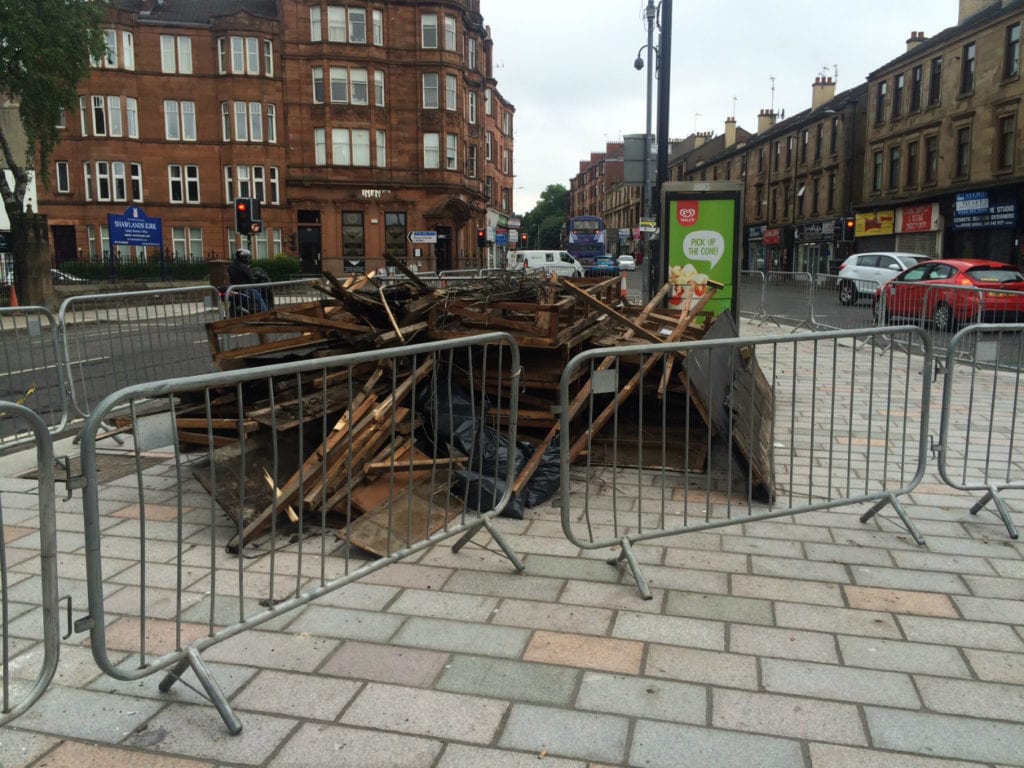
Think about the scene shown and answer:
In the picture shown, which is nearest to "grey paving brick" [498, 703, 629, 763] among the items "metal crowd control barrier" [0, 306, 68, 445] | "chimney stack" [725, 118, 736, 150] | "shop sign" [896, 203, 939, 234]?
"metal crowd control barrier" [0, 306, 68, 445]

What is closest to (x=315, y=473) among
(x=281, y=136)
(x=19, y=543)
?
(x=19, y=543)

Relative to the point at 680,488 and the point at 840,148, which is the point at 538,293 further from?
the point at 840,148

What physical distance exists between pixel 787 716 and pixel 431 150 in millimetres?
48645

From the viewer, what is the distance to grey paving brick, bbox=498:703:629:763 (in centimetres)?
260

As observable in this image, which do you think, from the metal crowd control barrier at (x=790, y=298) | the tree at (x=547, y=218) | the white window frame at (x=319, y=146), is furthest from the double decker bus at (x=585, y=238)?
the tree at (x=547, y=218)

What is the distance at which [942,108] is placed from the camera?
3591cm

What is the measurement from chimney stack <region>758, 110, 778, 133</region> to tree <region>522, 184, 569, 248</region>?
73745 millimetres

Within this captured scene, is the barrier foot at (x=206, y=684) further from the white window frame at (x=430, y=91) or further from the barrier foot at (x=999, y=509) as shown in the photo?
the white window frame at (x=430, y=91)

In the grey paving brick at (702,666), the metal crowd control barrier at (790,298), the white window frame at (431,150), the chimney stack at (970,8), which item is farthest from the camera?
the white window frame at (431,150)

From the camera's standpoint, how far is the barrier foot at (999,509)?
14.9 feet

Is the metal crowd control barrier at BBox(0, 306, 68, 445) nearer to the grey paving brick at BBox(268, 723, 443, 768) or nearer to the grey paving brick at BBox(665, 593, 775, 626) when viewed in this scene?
the grey paving brick at BBox(268, 723, 443, 768)

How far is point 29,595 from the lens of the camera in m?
3.79

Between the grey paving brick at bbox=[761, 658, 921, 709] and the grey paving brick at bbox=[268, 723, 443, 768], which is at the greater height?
the grey paving brick at bbox=[761, 658, 921, 709]

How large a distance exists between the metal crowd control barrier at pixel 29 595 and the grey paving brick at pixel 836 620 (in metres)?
2.90
